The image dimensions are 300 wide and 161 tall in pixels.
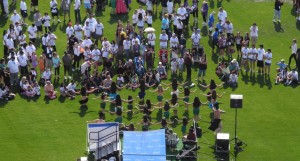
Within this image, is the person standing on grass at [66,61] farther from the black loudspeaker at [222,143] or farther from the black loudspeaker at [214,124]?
the black loudspeaker at [222,143]

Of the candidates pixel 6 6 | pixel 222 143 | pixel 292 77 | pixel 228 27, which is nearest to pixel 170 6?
pixel 228 27

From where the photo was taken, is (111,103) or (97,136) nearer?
(97,136)

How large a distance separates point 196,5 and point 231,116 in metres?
11.7

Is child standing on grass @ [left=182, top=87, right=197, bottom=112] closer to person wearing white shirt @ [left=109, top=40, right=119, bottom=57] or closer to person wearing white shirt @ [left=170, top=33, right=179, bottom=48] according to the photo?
person wearing white shirt @ [left=170, top=33, right=179, bottom=48]

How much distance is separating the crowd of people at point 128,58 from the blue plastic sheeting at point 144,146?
217 cm

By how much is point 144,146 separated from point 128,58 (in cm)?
1080

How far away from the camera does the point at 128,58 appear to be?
4534 cm

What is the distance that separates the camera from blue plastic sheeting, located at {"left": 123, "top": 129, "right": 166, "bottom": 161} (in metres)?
34.8

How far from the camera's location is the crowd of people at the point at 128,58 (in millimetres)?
41031

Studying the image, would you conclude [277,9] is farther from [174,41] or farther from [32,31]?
[32,31]

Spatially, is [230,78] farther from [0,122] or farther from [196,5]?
[0,122]

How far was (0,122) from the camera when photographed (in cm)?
3909

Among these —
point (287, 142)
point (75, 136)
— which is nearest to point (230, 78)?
point (287, 142)

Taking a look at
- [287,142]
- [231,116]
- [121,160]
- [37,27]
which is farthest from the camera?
[37,27]
